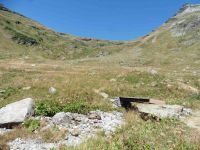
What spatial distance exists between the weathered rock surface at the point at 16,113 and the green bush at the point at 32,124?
0.42 metres

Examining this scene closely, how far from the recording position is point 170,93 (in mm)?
25891

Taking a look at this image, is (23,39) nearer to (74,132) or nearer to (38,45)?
(38,45)

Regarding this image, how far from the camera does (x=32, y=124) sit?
1460 centimetres

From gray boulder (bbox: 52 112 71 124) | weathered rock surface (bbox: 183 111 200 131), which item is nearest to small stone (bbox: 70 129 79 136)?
gray boulder (bbox: 52 112 71 124)

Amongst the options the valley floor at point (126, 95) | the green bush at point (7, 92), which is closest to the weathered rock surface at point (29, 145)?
the valley floor at point (126, 95)

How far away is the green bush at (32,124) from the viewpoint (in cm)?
1432

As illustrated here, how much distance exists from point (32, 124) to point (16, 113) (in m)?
1.43

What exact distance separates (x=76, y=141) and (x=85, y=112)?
4342mm

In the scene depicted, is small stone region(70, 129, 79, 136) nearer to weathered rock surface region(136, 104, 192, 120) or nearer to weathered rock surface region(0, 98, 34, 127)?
weathered rock surface region(0, 98, 34, 127)

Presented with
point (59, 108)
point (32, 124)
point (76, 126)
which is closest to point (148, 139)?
point (76, 126)

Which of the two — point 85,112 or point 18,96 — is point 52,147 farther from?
point 18,96

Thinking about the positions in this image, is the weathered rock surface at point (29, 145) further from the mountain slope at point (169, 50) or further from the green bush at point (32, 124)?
the mountain slope at point (169, 50)

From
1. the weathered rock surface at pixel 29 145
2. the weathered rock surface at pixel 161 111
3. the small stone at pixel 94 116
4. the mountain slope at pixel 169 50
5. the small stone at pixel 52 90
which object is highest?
the mountain slope at pixel 169 50

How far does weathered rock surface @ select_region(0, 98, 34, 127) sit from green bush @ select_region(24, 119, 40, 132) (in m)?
0.42
